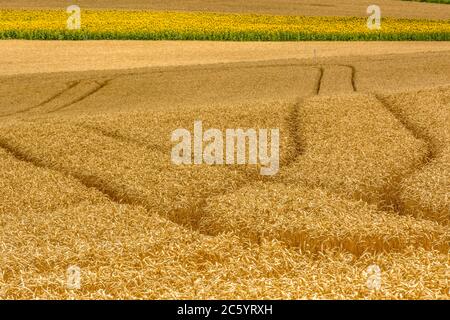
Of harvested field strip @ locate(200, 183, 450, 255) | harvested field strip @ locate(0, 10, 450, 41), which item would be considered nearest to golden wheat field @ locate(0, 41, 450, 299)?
harvested field strip @ locate(200, 183, 450, 255)

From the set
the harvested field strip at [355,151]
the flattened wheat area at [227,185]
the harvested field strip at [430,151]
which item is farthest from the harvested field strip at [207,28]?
the harvested field strip at [355,151]

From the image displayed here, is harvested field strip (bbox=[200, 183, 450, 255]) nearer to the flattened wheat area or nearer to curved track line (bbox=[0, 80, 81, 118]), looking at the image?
the flattened wheat area

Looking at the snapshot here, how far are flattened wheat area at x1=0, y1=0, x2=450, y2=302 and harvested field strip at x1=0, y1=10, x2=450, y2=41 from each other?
9.19 meters

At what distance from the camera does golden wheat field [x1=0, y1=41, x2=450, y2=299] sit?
20.4 ft

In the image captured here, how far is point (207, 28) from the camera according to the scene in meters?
35.2

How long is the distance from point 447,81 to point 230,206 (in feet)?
42.2

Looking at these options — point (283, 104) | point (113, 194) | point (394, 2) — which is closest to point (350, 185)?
point (113, 194)

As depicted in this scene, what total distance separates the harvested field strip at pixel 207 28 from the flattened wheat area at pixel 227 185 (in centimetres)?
919

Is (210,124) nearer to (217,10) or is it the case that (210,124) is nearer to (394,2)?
(217,10)

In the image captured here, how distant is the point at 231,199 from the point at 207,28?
26874 millimetres

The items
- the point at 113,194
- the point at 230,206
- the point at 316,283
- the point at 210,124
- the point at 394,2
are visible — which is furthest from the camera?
the point at 394,2

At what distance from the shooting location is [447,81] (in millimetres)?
19891

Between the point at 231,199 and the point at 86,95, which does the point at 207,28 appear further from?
the point at 231,199

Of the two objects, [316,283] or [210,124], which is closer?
[316,283]
